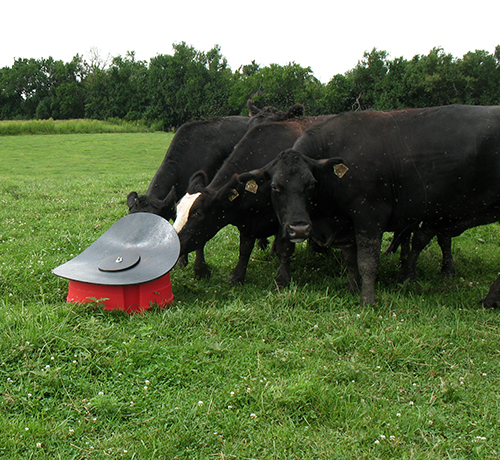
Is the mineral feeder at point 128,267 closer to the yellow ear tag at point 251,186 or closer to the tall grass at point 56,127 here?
the yellow ear tag at point 251,186

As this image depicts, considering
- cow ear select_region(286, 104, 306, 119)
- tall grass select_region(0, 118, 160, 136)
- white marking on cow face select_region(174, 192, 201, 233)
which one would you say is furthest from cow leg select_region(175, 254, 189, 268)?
tall grass select_region(0, 118, 160, 136)

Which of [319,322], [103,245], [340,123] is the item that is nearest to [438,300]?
[319,322]

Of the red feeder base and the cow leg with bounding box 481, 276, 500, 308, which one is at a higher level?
the red feeder base

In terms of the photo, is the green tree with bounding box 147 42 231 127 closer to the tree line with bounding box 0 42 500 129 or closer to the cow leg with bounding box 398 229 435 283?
the tree line with bounding box 0 42 500 129

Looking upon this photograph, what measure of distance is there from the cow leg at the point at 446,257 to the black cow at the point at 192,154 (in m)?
2.89

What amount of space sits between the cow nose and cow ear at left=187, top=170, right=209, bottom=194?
4.99 feet

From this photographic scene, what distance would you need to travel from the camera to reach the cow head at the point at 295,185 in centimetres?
520

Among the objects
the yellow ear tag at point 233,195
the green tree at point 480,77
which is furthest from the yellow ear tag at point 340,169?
the green tree at point 480,77

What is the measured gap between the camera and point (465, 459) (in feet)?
10.3

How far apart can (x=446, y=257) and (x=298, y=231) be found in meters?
2.83

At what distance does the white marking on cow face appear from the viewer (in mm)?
5906

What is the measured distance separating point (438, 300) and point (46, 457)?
4.29 meters

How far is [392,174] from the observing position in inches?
221

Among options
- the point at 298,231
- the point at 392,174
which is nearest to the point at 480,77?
the point at 392,174
